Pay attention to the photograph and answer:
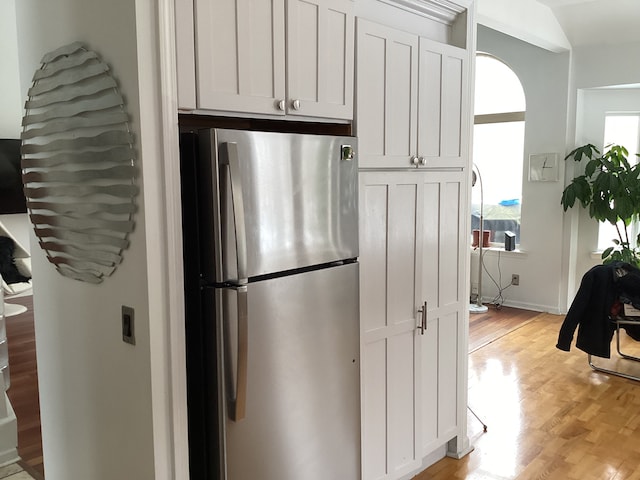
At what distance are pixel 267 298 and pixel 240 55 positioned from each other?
75cm

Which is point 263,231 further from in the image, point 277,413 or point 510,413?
point 510,413

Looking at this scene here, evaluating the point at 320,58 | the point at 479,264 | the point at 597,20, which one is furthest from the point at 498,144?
the point at 320,58

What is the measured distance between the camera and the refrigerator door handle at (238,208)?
64.6 inches

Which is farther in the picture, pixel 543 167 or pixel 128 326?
pixel 543 167

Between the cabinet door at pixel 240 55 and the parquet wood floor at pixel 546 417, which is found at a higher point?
the cabinet door at pixel 240 55

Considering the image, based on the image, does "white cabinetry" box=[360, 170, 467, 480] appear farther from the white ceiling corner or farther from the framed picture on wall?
the framed picture on wall

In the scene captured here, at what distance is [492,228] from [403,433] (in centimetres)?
428

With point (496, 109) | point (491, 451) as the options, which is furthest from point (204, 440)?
point (496, 109)

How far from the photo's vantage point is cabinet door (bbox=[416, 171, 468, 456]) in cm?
269

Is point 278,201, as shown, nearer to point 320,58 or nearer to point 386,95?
point 320,58

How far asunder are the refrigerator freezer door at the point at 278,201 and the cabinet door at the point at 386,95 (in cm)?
22

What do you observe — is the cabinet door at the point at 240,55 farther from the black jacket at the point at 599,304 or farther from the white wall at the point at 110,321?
the black jacket at the point at 599,304

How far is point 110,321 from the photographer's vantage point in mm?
1798

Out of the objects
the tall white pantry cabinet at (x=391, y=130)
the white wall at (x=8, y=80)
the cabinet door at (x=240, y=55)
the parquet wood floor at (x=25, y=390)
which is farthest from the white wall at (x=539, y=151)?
the white wall at (x=8, y=80)
